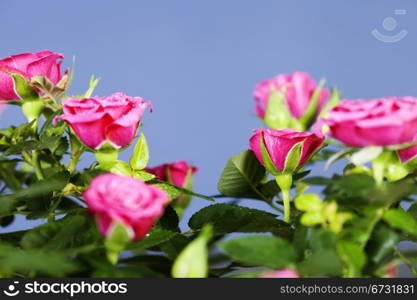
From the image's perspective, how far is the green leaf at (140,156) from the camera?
21.5 inches

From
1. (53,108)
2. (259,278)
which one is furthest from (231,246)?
(53,108)

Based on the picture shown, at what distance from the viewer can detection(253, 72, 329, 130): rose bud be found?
464 millimetres

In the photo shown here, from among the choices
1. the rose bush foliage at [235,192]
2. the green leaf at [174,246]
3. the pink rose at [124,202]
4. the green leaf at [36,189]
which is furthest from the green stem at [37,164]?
the pink rose at [124,202]

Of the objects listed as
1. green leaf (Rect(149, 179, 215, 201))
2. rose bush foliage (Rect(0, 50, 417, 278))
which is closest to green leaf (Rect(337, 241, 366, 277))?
rose bush foliage (Rect(0, 50, 417, 278))

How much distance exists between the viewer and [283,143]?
1.59 feet

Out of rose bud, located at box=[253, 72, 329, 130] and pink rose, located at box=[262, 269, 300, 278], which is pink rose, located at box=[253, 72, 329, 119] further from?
pink rose, located at box=[262, 269, 300, 278]

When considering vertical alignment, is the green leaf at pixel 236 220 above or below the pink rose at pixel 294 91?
below

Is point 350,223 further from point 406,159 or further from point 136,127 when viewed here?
point 136,127

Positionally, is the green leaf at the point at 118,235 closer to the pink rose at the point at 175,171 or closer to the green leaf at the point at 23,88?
the green leaf at the point at 23,88

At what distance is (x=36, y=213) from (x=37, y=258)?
0.23 meters

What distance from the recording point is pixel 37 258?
1.09 feet

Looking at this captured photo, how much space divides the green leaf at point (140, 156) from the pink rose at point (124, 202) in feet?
0.62

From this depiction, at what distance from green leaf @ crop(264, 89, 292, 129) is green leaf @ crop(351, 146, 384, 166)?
0.32 ft

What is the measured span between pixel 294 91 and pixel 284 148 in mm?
47
